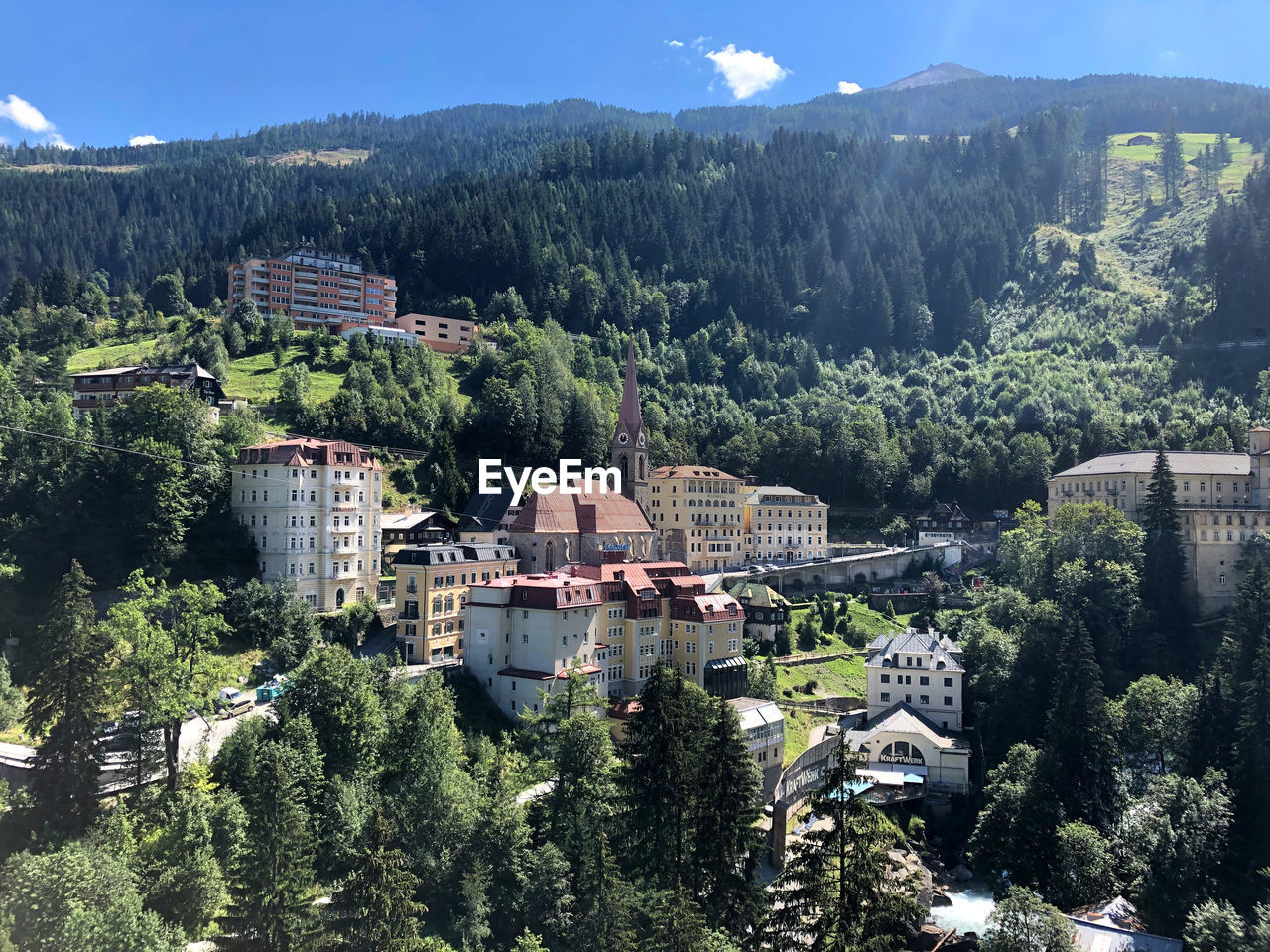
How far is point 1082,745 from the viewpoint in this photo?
154ft

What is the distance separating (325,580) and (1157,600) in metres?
53.7

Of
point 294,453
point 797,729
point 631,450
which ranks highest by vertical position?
point 631,450

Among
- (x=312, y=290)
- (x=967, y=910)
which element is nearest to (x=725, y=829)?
(x=967, y=910)

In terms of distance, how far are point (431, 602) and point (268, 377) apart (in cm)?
3928

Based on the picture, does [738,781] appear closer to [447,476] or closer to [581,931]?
[581,931]

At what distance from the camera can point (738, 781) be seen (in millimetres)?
37250

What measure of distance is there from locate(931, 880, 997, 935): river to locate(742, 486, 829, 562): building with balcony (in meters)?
41.1

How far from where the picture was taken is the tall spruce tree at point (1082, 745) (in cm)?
4584

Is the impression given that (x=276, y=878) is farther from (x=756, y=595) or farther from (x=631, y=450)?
(x=631, y=450)

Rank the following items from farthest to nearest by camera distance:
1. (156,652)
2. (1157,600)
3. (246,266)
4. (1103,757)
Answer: (246,266) < (1157,600) < (1103,757) < (156,652)

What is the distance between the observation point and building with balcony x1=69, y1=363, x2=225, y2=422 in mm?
67438

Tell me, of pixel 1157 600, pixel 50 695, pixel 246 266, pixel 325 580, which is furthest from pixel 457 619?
pixel 246 266

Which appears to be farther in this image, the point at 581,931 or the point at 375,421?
the point at 375,421
